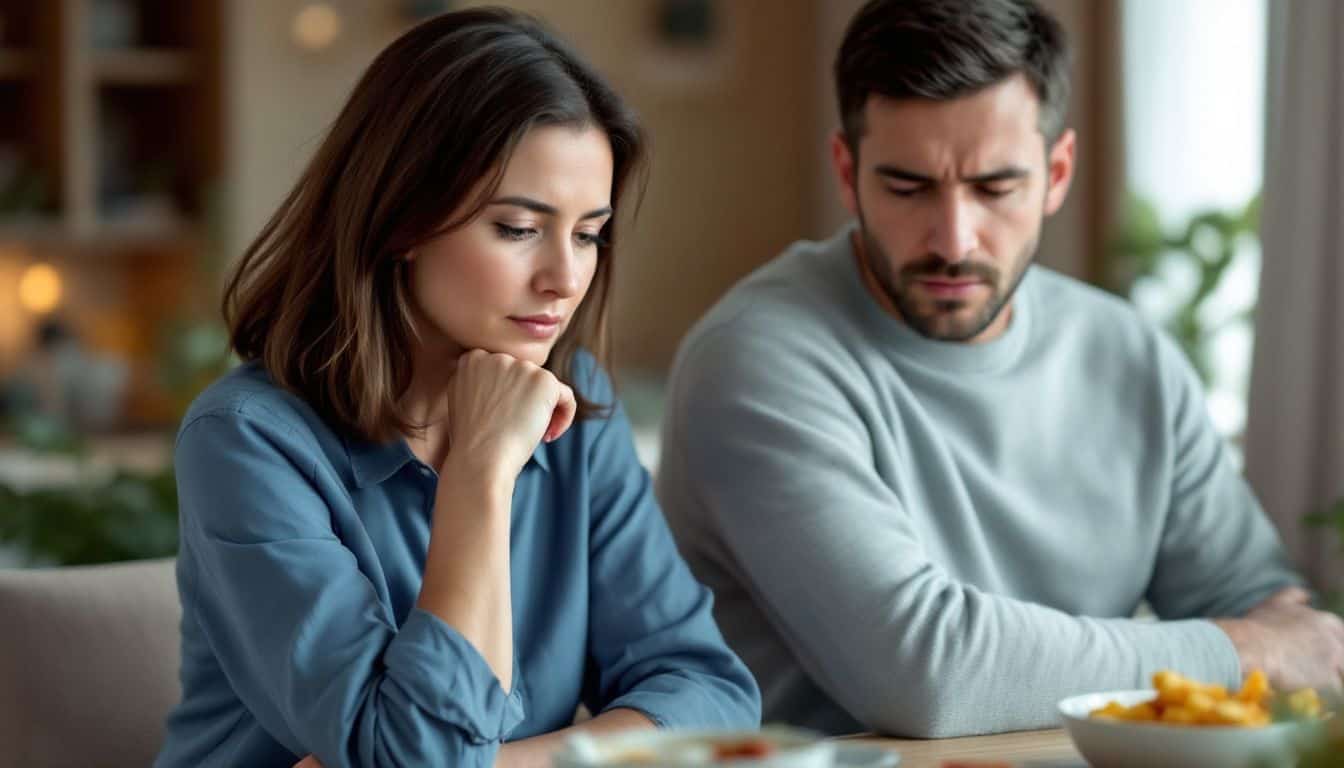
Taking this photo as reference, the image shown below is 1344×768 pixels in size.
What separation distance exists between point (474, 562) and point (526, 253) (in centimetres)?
28

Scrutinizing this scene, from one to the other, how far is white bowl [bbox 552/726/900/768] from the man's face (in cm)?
99

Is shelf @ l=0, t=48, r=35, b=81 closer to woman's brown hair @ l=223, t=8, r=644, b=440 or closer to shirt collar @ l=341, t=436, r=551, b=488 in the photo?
woman's brown hair @ l=223, t=8, r=644, b=440

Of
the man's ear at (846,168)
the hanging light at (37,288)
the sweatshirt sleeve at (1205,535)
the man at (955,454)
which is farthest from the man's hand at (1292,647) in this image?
the hanging light at (37,288)

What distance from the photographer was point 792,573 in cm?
174

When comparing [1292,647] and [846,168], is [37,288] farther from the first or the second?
[1292,647]

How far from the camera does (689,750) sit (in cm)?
97

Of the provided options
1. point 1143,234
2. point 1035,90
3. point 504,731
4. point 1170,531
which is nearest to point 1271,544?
point 1170,531

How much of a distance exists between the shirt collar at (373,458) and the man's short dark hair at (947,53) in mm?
742

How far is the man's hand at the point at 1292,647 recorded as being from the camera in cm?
171

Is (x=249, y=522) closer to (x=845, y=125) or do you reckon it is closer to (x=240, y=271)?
(x=240, y=271)

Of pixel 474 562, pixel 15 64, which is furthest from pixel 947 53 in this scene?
pixel 15 64

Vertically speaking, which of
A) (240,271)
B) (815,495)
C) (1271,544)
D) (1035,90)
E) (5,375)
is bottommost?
(5,375)

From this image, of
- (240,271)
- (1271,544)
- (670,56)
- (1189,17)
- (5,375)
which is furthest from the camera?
(670,56)

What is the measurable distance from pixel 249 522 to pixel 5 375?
13.2 ft
